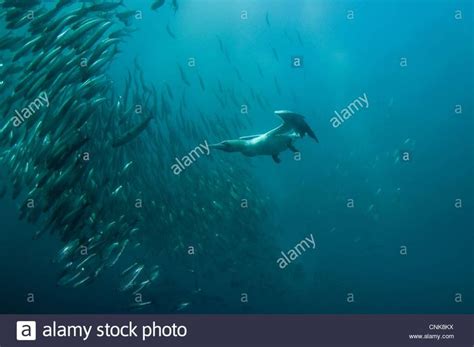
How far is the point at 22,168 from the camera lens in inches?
261

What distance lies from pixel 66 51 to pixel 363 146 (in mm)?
7308

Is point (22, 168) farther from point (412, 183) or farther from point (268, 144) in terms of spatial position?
point (412, 183)

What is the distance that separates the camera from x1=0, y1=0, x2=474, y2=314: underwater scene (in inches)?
242

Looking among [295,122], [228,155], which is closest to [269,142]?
A: [295,122]

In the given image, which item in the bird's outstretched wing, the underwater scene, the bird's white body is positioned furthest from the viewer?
the underwater scene

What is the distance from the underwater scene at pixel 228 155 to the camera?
→ 20.2 feet

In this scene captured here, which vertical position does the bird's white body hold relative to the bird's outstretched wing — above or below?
below

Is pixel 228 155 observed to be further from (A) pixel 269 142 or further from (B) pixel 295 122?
(B) pixel 295 122

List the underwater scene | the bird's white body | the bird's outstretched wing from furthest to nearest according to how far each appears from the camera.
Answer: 1. the underwater scene
2. the bird's white body
3. the bird's outstretched wing

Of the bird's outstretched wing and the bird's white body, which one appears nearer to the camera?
the bird's outstretched wing

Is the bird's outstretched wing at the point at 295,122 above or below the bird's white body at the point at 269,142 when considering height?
above


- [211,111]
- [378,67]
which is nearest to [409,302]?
[378,67]

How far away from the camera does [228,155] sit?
952 cm

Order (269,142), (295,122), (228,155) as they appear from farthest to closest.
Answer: (228,155) → (269,142) → (295,122)
